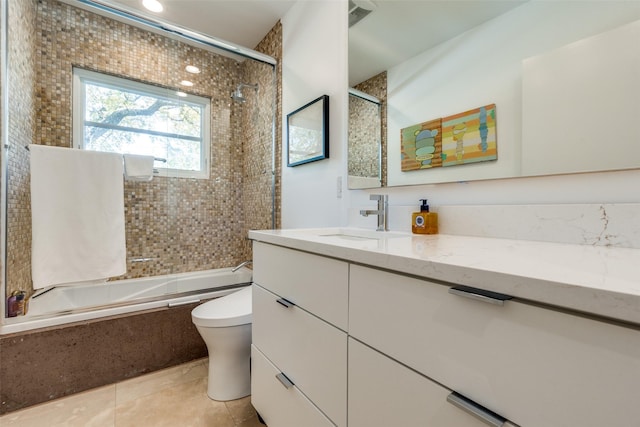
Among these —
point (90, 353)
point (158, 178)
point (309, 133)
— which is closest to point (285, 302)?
point (309, 133)

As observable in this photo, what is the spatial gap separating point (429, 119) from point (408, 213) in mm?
402

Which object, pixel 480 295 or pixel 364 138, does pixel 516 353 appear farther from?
pixel 364 138

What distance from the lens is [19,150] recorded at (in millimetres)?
1525

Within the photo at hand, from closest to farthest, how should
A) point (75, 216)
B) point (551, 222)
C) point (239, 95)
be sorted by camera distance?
point (551, 222), point (75, 216), point (239, 95)

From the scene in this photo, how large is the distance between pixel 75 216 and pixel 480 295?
83.7 inches

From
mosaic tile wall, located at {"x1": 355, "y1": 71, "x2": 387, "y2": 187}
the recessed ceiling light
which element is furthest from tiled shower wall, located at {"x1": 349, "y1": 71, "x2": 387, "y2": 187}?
the recessed ceiling light

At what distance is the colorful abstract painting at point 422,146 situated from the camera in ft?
3.68

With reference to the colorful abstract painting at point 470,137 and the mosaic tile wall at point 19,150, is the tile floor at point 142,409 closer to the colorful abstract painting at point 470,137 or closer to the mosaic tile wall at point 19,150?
the mosaic tile wall at point 19,150

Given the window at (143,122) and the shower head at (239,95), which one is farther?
the shower head at (239,95)

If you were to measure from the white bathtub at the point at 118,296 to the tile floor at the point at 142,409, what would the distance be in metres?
0.39

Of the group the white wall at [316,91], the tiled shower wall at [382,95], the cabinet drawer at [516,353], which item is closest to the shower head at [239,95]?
the white wall at [316,91]

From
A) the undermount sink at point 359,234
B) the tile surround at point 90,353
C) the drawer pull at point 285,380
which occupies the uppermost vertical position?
the undermount sink at point 359,234

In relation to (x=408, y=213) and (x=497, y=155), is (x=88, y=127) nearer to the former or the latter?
(x=408, y=213)

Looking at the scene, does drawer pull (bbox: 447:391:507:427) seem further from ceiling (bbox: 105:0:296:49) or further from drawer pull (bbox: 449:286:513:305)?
ceiling (bbox: 105:0:296:49)
